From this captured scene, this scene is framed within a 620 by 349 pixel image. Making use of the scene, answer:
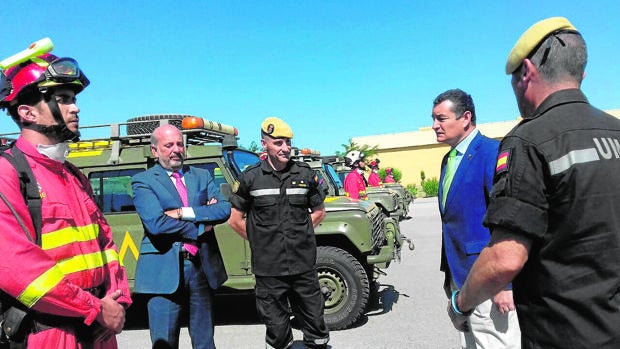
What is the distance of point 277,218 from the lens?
3.45m

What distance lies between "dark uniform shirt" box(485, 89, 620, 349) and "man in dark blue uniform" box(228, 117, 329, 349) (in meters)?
2.23

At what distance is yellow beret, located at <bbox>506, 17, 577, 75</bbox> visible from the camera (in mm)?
1371

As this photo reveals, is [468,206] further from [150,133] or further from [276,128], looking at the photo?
[150,133]

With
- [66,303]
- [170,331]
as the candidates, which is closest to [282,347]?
[170,331]

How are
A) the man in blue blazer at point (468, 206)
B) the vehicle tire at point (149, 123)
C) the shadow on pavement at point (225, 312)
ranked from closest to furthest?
1. the man in blue blazer at point (468, 206)
2. the vehicle tire at point (149, 123)
3. the shadow on pavement at point (225, 312)

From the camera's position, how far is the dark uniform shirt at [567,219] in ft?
4.02

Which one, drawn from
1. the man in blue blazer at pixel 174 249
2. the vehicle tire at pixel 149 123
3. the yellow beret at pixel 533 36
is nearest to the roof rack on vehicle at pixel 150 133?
the vehicle tire at pixel 149 123

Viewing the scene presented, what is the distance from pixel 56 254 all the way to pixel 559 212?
1.89m

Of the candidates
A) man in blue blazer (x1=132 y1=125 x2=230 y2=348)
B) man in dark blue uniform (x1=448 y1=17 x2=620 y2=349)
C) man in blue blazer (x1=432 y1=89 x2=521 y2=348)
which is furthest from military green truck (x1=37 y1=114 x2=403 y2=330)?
man in dark blue uniform (x1=448 y1=17 x2=620 y2=349)

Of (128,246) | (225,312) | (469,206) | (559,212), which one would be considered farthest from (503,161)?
(225,312)

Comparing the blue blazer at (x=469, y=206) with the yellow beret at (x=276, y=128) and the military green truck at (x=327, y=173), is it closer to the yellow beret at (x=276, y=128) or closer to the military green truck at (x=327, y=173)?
the yellow beret at (x=276, y=128)

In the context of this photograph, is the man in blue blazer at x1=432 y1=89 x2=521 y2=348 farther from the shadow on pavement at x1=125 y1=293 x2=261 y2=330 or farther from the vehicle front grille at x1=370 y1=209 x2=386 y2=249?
the shadow on pavement at x1=125 y1=293 x2=261 y2=330

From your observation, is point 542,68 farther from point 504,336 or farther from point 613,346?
point 504,336

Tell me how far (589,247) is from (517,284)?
0.25 meters
